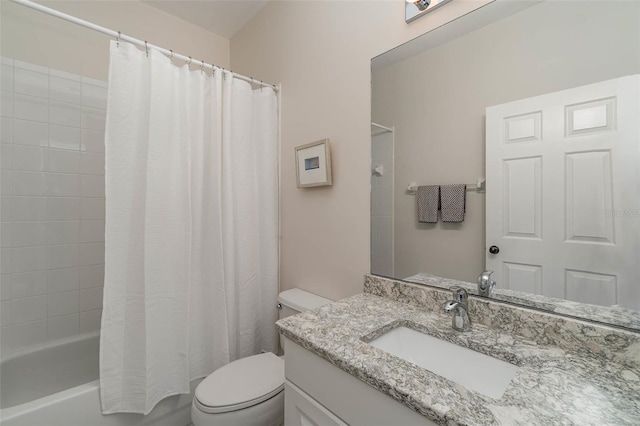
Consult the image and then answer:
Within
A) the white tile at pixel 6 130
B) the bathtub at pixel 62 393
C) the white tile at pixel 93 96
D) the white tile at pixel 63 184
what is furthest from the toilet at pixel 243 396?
the white tile at pixel 93 96

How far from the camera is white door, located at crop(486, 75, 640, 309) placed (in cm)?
70

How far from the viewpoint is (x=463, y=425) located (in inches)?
19.0

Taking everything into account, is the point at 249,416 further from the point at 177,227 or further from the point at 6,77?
the point at 6,77

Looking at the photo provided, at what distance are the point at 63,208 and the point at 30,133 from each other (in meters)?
Answer: 0.45

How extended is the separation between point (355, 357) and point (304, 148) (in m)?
1.14

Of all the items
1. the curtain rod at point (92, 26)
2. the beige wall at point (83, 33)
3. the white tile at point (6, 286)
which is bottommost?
the white tile at point (6, 286)

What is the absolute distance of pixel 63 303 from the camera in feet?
5.44

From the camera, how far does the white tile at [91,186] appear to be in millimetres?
1724

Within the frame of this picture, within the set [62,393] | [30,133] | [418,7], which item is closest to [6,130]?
[30,133]

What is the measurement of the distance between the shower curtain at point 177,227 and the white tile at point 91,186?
795 millimetres

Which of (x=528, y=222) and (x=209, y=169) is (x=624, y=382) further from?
(x=209, y=169)

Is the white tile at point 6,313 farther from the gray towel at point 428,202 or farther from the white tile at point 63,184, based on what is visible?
the gray towel at point 428,202

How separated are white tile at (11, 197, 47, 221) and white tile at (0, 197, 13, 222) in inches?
0.4

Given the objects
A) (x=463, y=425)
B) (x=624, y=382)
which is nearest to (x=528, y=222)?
(x=624, y=382)
